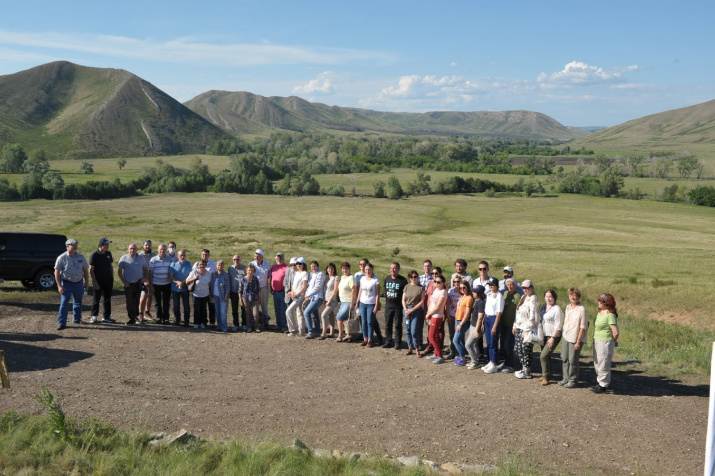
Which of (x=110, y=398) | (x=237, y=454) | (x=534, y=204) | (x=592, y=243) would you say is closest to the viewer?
(x=237, y=454)

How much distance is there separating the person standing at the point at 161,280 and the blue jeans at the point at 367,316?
19.0 ft

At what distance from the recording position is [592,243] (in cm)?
6034

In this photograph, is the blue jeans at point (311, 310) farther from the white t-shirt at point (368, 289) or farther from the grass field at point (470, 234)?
the grass field at point (470, 234)

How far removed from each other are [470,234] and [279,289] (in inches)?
2085

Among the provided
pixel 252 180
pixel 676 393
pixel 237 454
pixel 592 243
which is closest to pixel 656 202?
pixel 592 243

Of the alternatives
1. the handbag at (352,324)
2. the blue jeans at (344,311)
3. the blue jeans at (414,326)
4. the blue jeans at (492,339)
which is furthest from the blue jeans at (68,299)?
the blue jeans at (492,339)

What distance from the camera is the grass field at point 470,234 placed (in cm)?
3323

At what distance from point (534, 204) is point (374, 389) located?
335ft

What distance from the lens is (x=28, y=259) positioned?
830 inches

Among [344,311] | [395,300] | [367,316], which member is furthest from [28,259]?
[395,300]

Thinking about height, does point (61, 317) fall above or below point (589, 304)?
above

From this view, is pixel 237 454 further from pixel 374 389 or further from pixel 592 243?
pixel 592 243

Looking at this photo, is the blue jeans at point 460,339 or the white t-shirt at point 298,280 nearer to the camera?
the blue jeans at point 460,339

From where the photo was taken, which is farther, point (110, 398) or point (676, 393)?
point (676, 393)
